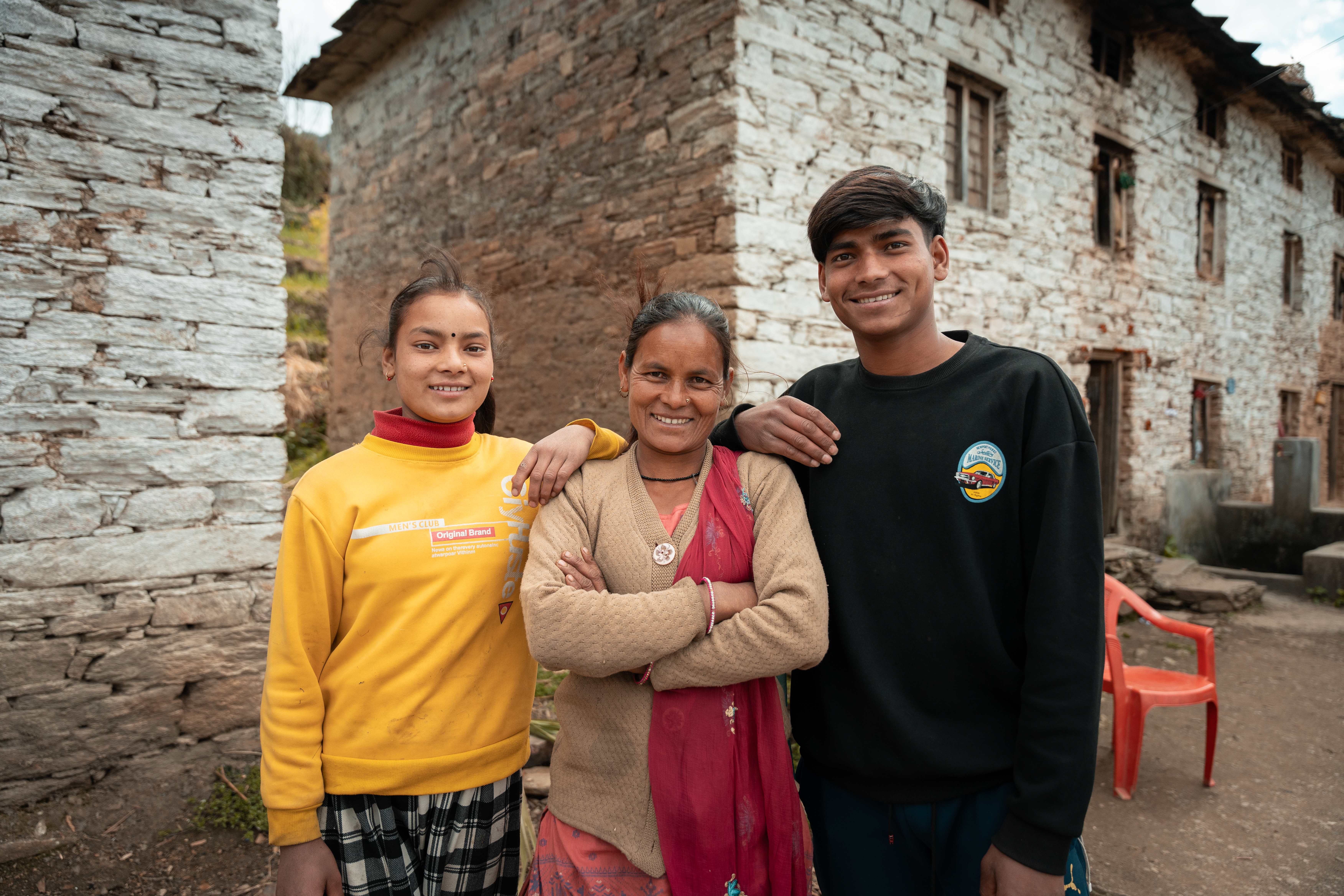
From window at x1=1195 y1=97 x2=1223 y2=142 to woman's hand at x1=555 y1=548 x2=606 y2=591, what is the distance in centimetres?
1059

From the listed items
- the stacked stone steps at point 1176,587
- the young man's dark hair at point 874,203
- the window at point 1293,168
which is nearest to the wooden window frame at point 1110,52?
the stacked stone steps at point 1176,587

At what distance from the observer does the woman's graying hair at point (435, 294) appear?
1.57m

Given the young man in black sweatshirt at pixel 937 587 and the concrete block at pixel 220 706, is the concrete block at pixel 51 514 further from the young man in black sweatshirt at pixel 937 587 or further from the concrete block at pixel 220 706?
the young man in black sweatshirt at pixel 937 587

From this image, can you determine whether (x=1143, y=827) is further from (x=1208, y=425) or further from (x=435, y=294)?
(x=1208, y=425)

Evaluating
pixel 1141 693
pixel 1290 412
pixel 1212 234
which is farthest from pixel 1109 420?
pixel 1290 412

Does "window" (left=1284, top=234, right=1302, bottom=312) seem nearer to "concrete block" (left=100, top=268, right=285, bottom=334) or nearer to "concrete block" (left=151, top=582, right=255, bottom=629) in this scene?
"concrete block" (left=100, top=268, right=285, bottom=334)

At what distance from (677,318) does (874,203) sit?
45cm

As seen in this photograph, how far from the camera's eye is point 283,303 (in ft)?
10.2

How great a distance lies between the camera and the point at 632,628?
122 centimetres

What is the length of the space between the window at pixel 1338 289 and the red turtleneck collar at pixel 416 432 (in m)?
15.9

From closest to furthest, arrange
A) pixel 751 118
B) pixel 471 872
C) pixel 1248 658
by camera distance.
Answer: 1. pixel 471 872
2. pixel 751 118
3. pixel 1248 658

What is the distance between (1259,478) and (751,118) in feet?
33.6

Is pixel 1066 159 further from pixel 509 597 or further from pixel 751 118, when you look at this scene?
pixel 509 597

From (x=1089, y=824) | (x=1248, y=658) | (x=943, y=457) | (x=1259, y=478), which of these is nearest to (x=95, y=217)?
(x=943, y=457)
